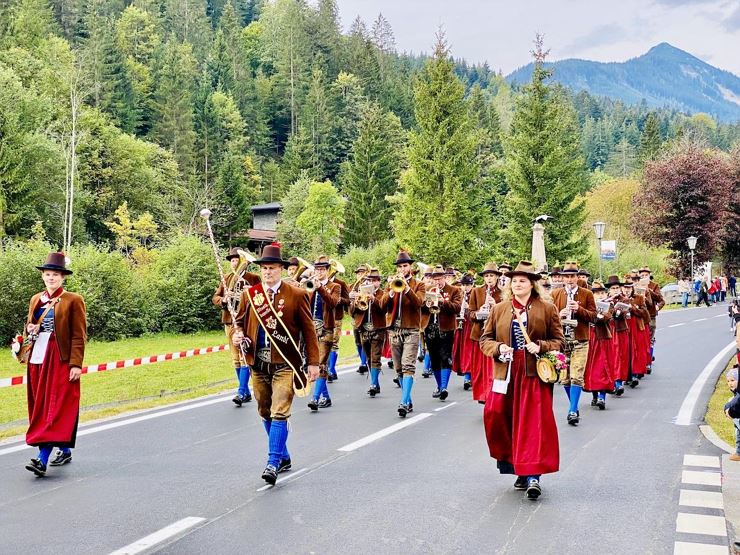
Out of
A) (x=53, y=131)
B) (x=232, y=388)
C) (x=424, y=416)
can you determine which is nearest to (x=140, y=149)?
(x=53, y=131)

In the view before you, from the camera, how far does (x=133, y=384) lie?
1507 cm

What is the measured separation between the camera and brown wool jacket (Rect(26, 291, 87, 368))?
26.6 feet

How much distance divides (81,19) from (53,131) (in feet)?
196

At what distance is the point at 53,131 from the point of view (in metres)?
59.7

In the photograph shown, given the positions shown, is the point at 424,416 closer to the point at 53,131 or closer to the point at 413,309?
the point at 413,309

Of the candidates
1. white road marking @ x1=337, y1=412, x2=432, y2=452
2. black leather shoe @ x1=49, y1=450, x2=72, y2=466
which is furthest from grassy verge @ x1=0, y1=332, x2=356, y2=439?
white road marking @ x1=337, y1=412, x2=432, y2=452

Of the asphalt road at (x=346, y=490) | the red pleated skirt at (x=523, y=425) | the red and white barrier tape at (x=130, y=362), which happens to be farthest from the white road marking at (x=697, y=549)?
the red and white barrier tape at (x=130, y=362)

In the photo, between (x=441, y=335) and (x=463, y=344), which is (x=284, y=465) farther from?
(x=463, y=344)

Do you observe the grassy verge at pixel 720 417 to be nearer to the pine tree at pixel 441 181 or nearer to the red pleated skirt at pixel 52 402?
the red pleated skirt at pixel 52 402

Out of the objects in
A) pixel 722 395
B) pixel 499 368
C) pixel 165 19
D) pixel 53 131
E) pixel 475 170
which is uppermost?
pixel 165 19

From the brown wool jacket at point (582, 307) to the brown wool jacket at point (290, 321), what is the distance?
4556 millimetres

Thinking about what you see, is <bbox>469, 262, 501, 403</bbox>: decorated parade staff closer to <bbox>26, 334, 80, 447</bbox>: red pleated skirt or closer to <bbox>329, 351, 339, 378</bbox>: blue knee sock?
<bbox>329, 351, 339, 378</bbox>: blue knee sock

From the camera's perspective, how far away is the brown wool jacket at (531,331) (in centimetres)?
714

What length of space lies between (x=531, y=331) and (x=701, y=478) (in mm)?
2362
